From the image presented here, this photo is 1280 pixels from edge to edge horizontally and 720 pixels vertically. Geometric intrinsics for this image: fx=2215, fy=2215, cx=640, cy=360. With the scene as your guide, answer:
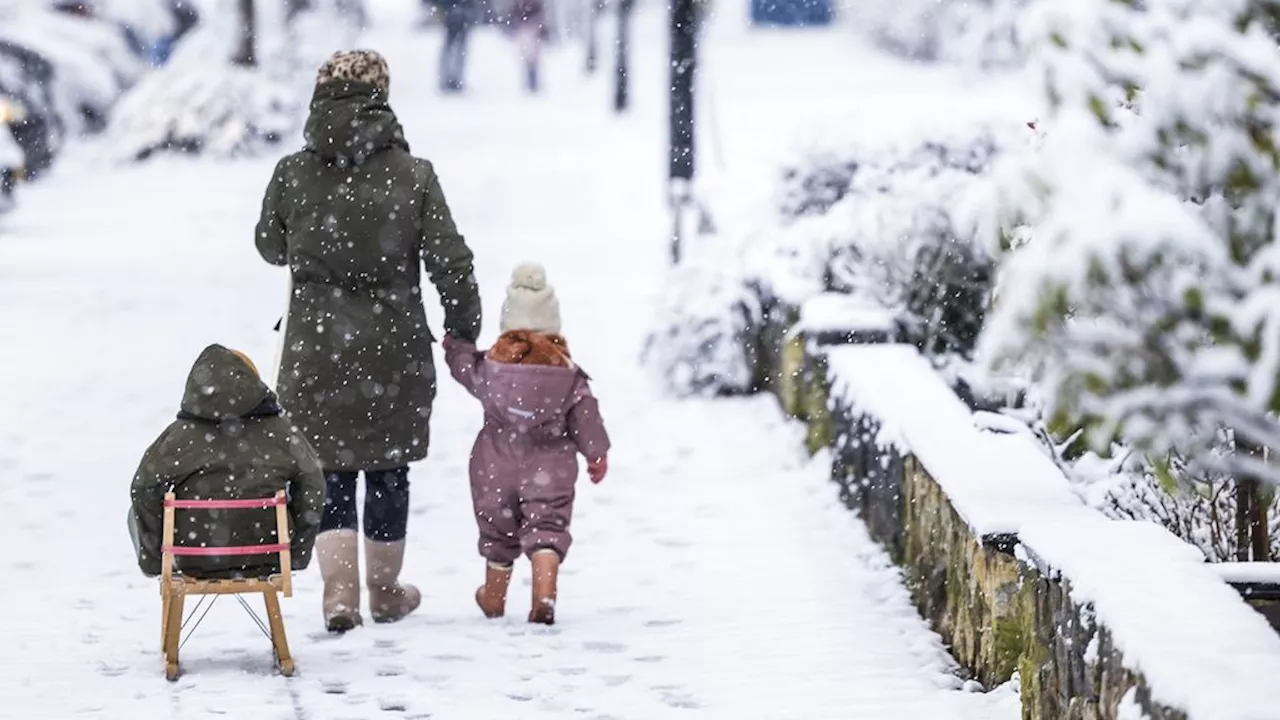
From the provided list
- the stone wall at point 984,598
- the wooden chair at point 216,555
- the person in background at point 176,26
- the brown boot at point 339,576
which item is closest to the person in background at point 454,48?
the person in background at point 176,26

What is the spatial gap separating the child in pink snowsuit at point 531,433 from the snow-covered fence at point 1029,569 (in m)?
1.10

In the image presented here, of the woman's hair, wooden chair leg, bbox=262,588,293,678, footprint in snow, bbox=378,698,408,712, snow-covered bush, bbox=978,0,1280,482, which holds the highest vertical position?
snow-covered bush, bbox=978,0,1280,482

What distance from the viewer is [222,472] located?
19.6ft

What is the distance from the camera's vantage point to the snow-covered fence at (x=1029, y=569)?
4141 mm

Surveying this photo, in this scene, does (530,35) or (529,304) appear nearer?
(529,304)

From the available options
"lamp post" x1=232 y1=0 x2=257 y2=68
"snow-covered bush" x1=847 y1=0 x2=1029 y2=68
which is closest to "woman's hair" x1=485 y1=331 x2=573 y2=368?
"lamp post" x1=232 y1=0 x2=257 y2=68

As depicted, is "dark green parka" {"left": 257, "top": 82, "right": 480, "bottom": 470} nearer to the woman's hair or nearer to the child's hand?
the woman's hair

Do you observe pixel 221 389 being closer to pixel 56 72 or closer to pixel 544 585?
pixel 544 585

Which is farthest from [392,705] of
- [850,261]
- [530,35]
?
[530,35]

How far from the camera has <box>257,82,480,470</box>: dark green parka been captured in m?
6.61

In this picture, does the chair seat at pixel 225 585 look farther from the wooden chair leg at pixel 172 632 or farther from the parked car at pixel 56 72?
the parked car at pixel 56 72

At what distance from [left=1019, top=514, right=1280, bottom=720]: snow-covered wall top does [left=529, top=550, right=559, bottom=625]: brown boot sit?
1.87 m

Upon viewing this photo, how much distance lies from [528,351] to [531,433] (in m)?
0.26

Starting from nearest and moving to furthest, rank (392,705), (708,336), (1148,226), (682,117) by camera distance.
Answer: (1148,226) → (392,705) → (708,336) → (682,117)
